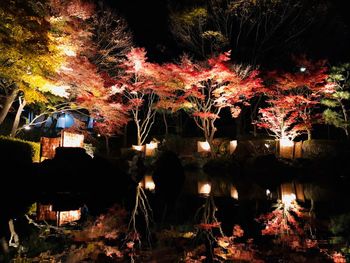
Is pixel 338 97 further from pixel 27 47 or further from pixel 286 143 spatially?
pixel 27 47

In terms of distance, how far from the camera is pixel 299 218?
652 centimetres

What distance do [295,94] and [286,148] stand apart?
3.16m

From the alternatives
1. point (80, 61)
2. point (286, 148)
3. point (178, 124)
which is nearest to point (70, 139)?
point (80, 61)

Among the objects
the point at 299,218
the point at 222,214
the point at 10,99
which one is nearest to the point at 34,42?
the point at 10,99

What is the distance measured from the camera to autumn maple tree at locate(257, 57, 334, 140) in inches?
687

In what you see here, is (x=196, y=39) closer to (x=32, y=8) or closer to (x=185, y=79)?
(x=185, y=79)

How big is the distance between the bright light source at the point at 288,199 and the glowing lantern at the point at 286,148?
8627mm

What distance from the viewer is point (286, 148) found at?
60.0ft

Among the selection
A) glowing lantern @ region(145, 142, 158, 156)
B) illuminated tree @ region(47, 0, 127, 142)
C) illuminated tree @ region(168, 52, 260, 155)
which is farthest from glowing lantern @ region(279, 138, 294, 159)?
illuminated tree @ region(47, 0, 127, 142)

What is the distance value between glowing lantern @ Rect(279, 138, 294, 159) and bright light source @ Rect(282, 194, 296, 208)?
28.3ft

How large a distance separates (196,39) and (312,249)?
637 inches

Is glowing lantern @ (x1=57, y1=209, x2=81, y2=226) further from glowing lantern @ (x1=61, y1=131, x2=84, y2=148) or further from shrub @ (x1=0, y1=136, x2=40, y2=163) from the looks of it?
glowing lantern @ (x1=61, y1=131, x2=84, y2=148)

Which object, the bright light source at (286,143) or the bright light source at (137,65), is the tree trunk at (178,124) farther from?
the bright light source at (286,143)

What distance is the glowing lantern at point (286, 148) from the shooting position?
1825 cm
